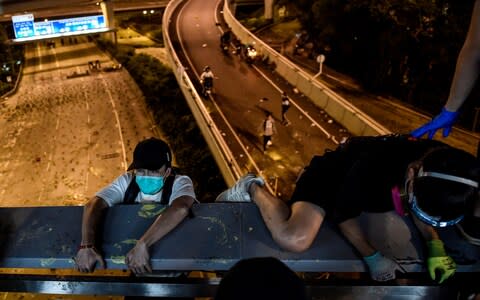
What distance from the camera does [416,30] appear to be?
23.4 metres

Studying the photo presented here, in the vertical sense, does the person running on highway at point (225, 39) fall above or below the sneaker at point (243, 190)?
below

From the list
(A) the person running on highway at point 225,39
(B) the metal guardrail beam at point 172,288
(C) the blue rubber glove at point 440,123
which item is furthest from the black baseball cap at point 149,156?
(A) the person running on highway at point 225,39

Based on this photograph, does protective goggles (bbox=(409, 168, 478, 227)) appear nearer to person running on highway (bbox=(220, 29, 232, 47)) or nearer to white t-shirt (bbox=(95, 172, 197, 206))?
white t-shirt (bbox=(95, 172, 197, 206))

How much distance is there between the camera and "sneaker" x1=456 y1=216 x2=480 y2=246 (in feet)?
8.05

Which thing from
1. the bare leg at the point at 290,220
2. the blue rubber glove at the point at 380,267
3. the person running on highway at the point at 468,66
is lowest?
the blue rubber glove at the point at 380,267

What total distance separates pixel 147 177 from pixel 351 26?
27.4 metres

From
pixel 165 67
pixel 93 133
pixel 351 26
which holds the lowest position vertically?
pixel 93 133

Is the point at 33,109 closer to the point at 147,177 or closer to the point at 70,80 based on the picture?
the point at 70,80

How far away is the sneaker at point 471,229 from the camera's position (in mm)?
2455

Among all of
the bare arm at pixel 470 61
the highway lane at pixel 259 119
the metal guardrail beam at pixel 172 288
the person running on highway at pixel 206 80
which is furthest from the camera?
the person running on highway at pixel 206 80

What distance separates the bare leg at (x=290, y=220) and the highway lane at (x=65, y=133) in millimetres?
18003

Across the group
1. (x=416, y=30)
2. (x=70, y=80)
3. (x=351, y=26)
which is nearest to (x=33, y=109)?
(x=70, y=80)

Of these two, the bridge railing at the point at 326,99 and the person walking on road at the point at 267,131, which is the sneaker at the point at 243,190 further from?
the person walking on road at the point at 267,131

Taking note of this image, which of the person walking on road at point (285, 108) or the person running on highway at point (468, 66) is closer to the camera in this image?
the person running on highway at point (468, 66)
